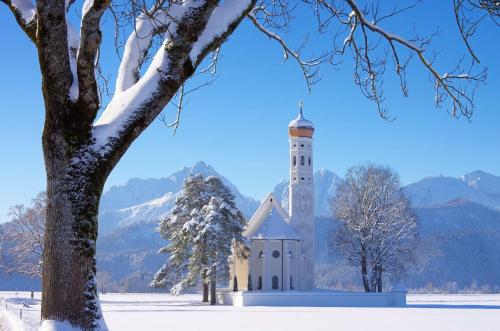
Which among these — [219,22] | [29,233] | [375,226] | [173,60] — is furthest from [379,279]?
[173,60]

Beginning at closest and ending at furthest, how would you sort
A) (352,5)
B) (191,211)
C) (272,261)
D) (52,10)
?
(52,10)
(352,5)
(191,211)
(272,261)

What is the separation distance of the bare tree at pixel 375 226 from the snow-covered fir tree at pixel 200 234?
346 inches

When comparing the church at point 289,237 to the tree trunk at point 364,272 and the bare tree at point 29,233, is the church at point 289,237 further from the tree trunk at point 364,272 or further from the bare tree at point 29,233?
the bare tree at point 29,233

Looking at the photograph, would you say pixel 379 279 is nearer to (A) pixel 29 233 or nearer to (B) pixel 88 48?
(A) pixel 29 233

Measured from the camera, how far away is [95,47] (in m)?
6.59

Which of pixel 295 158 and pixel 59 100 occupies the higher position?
pixel 295 158

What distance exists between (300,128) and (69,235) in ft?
199

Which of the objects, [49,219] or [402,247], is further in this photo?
[402,247]

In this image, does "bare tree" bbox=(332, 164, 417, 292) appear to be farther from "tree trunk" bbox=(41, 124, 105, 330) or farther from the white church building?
"tree trunk" bbox=(41, 124, 105, 330)

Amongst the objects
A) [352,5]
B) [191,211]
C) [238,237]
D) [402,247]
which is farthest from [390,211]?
[352,5]

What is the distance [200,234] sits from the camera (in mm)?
48125

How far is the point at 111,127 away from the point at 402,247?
4890 cm

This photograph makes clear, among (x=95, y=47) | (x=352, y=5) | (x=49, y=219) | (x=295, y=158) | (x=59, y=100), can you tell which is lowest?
(x=49, y=219)

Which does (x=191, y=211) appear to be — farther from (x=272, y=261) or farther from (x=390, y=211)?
(x=390, y=211)
